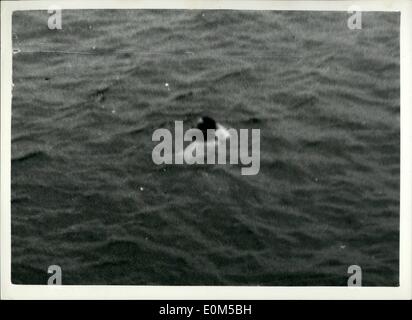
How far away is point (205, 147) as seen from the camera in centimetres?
106

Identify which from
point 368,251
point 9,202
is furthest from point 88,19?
point 368,251

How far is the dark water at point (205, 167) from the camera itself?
3.47 feet

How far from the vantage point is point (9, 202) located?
1065 millimetres

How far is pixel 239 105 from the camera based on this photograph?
3.48 feet

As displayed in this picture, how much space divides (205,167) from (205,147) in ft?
0.15

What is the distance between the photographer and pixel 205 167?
1060 millimetres

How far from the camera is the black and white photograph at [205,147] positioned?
1059 mm

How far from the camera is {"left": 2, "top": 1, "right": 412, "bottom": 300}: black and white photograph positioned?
1.06 metres

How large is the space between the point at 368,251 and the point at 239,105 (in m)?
0.46
